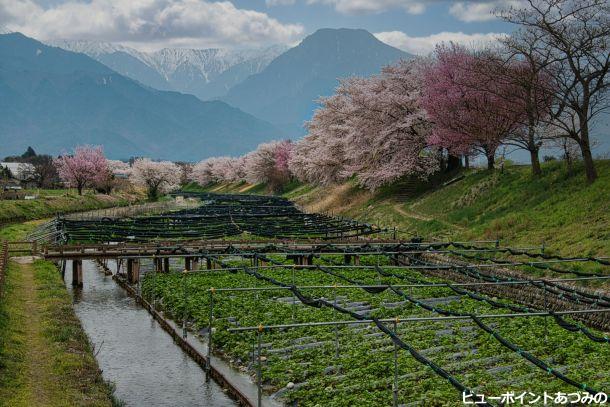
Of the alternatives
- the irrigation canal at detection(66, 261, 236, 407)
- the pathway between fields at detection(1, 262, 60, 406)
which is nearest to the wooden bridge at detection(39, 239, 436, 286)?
the irrigation canal at detection(66, 261, 236, 407)

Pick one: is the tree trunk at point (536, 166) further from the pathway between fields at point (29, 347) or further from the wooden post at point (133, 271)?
the pathway between fields at point (29, 347)

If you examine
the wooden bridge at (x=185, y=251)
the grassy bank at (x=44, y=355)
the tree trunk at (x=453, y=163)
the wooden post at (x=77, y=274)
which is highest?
the tree trunk at (x=453, y=163)

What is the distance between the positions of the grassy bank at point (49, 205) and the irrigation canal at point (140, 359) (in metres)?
45.2

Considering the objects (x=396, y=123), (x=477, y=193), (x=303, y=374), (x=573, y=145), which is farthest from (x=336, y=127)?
(x=303, y=374)

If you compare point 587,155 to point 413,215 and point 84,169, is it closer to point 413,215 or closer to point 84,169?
point 413,215

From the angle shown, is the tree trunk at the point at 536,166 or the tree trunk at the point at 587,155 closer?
the tree trunk at the point at 587,155

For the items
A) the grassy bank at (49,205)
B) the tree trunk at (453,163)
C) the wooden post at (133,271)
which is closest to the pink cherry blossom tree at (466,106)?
the tree trunk at (453,163)

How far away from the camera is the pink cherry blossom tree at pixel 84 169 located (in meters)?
105

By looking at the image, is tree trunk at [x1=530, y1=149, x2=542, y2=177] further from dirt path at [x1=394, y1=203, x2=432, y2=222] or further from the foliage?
the foliage

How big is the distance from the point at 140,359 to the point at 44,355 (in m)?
3.86

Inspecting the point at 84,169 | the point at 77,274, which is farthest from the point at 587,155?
the point at 84,169

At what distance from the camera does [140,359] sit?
74.2 feet

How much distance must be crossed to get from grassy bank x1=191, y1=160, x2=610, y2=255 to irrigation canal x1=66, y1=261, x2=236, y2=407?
20580 millimetres

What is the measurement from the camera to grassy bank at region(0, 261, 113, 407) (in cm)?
1622
